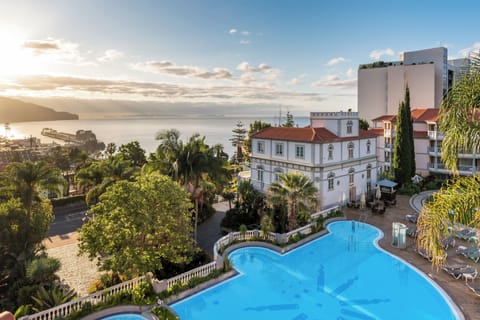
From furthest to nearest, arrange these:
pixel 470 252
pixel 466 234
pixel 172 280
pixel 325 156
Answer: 1. pixel 325 156
2. pixel 466 234
3. pixel 470 252
4. pixel 172 280

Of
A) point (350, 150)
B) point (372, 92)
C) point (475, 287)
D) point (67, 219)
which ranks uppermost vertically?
point (372, 92)

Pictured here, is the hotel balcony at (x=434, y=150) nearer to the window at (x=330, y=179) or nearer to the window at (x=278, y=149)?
the window at (x=330, y=179)

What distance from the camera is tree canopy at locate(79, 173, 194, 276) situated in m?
12.6

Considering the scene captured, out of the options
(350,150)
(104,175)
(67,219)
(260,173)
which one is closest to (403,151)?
(350,150)

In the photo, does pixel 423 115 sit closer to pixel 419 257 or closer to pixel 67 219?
pixel 419 257

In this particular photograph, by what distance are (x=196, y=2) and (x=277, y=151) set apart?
14327 mm

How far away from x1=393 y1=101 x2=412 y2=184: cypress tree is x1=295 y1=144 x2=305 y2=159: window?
13539 mm

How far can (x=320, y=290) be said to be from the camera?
1391 cm

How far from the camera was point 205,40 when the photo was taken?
1265 inches

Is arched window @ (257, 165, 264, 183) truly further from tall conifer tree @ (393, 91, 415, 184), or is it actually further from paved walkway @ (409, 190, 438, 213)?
tall conifer tree @ (393, 91, 415, 184)

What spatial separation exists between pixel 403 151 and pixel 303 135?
13.5 m

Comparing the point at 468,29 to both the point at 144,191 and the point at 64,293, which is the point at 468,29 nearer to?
the point at 144,191

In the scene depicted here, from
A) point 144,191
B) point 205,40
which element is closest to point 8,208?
point 144,191

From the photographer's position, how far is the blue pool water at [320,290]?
40.2ft
